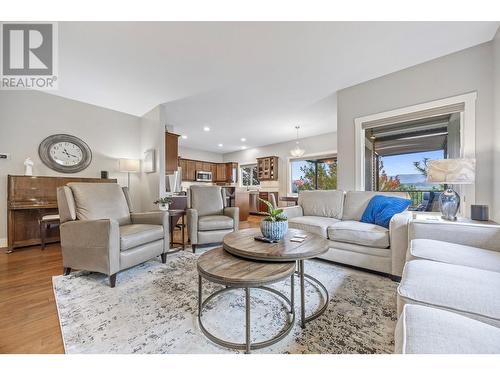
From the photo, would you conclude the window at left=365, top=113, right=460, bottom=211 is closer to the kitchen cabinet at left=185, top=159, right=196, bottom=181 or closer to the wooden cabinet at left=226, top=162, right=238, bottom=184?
the wooden cabinet at left=226, top=162, right=238, bottom=184

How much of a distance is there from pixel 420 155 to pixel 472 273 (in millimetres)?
2406

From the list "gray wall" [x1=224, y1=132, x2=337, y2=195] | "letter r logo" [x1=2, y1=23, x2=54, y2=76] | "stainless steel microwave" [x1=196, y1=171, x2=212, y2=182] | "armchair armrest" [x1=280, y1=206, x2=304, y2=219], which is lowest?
"armchair armrest" [x1=280, y1=206, x2=304, y2=219]

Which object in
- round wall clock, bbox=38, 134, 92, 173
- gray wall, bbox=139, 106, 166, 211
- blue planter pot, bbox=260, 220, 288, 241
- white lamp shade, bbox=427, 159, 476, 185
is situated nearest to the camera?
blue planter pot, bbox=260, 220, 288, 241

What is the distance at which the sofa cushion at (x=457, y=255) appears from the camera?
1198 millimetres

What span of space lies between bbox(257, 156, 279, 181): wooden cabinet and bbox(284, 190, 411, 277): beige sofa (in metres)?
3.90

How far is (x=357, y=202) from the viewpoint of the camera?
2.84 metres

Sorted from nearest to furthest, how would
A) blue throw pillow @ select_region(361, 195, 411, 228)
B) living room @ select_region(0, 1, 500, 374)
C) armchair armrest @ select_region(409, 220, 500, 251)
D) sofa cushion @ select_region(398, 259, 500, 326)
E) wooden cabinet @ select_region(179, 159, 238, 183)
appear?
1. sofa cushion @ select_region(398, 259, 500, 326)
2. living room @ select_region(0, 1, 500, 374)
3. armchair armrest @ select_region(409, 220, 500, 251)
4. blue throw pillow @ select_region(361, 195, 411, 228)
5. wooden cabinet @ select_region(179, 159, 238, 183)

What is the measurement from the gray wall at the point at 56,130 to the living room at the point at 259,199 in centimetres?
2

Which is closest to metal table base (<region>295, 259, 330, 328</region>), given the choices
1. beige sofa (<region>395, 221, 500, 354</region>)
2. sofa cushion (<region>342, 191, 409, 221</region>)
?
beige sofa (<region>395, 221, 500, 354</region>)

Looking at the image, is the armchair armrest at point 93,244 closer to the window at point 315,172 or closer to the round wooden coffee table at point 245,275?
the round wooden coffee table at point 245,275

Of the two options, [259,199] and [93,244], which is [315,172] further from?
[93,244]

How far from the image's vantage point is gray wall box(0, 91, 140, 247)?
318 centimetres
